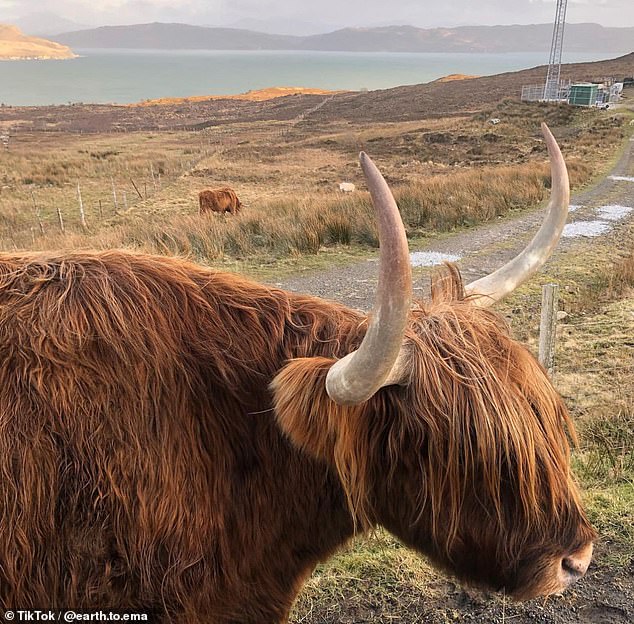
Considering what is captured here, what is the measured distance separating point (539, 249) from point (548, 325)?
3.46m

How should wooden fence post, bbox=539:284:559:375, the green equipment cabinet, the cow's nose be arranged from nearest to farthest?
the cow's nose, wooden fence post, bbox=539:284:559:375, the green equipment cabinet

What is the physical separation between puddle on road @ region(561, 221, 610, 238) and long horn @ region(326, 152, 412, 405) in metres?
11.2

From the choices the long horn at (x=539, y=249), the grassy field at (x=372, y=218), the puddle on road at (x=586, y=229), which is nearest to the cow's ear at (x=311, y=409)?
the long horn at (x=539, y=249)

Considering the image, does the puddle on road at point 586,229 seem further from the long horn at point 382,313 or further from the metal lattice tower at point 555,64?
the metal lattice tower at point 555,64

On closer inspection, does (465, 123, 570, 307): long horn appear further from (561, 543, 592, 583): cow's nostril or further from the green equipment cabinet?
the green equipment cabinet

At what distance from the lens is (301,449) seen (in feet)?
6.20

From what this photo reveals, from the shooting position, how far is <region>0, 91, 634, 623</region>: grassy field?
321 cm

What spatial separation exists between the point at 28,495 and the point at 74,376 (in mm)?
365

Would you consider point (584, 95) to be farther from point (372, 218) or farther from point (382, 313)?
point (382, 313)

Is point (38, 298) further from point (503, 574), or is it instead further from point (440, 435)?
point (503, 574)

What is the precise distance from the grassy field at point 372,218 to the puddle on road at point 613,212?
1603 mm

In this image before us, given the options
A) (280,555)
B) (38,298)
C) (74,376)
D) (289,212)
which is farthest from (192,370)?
(289,212)

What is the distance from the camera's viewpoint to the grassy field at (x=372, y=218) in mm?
3205

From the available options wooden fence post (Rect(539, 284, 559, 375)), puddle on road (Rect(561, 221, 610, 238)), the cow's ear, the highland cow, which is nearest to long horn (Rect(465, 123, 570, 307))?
the highland cow
